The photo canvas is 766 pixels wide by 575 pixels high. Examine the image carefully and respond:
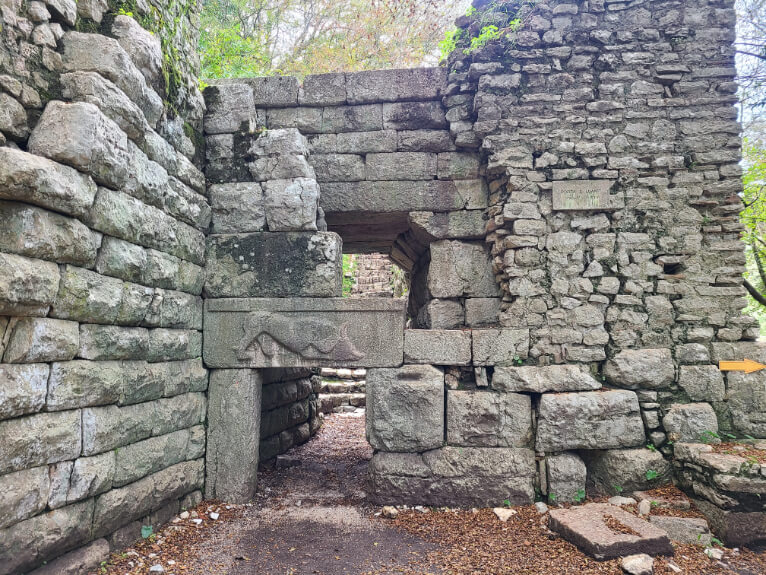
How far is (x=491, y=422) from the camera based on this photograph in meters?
4.43

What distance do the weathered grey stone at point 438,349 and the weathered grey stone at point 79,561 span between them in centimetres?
269

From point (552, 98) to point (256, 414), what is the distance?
165 inches

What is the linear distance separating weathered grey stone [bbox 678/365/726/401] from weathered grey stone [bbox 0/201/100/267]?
16.1 ft

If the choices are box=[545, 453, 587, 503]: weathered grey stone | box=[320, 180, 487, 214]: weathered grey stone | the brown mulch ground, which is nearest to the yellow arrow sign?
the brown mulch ground

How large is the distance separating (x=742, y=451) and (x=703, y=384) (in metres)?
0.62

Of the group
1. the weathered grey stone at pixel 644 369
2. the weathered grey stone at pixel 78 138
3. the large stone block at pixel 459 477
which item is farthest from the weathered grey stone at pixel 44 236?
the weathered grey stone at pixel 644 369

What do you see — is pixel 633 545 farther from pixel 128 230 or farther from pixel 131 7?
pixel 131 7

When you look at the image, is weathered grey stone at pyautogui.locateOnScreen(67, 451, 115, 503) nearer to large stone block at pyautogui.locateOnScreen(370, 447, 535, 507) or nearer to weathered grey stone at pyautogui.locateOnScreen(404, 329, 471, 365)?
large stone block at pyautogui.locateOnScreen(370, 447, 535, 507)

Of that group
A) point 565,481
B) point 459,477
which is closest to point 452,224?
point 459,477

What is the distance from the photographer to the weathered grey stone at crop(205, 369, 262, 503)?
4.39 m

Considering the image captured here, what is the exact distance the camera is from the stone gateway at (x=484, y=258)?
4156mm

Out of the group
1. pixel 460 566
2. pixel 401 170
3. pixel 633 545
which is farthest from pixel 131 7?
pixel 633 545

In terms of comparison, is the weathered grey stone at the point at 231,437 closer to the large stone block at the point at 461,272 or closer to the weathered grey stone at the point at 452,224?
the large stone block at the point at 461,272

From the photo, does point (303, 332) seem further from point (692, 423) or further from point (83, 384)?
point (692, 423)
